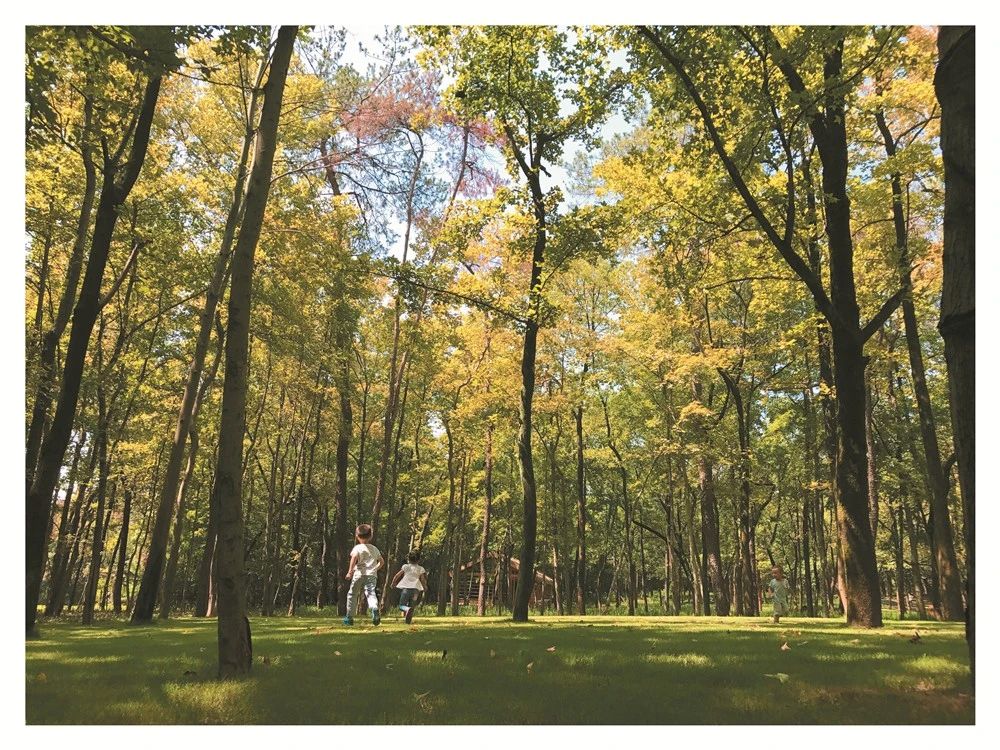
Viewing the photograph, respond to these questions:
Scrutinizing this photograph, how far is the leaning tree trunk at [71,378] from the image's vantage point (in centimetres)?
821

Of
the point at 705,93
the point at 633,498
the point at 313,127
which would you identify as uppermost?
the point at 313,127

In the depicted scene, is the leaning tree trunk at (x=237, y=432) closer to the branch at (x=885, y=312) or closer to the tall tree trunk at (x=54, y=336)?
the tall tree trunk at (x=54, y=336)

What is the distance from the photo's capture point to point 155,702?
3.83 meters

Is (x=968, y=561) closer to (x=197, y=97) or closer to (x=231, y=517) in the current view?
(x=231, y=517)

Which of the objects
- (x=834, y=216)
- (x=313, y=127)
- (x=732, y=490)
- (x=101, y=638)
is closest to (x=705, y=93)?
(x=834, y=216)

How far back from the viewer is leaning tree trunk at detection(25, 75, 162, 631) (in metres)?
8.21

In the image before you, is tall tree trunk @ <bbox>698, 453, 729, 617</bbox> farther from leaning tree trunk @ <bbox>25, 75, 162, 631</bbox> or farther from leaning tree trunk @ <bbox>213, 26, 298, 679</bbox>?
leaning tree trunk @ <bbox>213, 26, 298, 679</bbox>

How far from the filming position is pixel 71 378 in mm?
8586

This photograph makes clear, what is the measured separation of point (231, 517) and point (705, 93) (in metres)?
7.92

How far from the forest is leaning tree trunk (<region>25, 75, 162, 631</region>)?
40 mm

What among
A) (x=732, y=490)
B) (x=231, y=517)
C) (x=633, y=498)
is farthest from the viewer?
(x=633, y=498)

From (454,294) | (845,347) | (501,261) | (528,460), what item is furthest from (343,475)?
(845,347)

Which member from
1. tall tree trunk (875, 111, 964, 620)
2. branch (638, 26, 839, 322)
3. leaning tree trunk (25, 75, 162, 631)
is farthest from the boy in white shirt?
tall tree trunk (875, 111, 964, 620)

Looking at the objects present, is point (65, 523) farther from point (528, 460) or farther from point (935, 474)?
point (935, 474)
